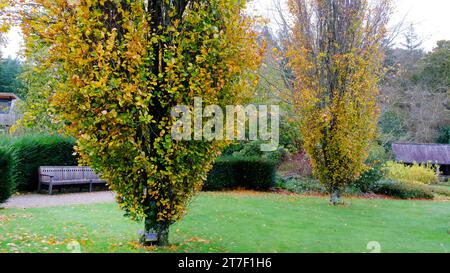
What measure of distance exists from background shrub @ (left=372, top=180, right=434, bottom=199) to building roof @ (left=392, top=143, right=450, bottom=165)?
12898 millimetres

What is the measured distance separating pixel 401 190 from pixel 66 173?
1437 cm

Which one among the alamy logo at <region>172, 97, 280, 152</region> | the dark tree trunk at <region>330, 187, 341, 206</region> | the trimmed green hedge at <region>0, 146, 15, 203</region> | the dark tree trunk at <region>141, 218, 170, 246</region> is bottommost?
the dark tree trunk at <region>330, 187, 341, 206</region>

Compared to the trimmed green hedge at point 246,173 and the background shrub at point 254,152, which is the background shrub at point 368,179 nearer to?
the trimmed green hedge at point 246,173

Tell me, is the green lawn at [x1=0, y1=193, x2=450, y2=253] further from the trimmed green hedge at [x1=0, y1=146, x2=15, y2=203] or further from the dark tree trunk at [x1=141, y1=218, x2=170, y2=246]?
the trimmed green hedge at [x1=0, y1=146, x2=15, y2=203]

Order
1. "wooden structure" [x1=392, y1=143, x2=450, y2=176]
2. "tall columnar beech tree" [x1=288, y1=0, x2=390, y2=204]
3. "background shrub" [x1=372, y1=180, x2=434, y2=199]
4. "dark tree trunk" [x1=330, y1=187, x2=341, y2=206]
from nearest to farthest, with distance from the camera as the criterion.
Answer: "tall columnar beech tree" [x1=288, y1=0, x2=390, y2=204], "dark tree trunk" [x1=330, y1=187, x2=341, y2=206], "background shrub" [x1=372, y1=180, x2=434, y2=199], "wooden structure" [x1=392, y1=143, x2=450, y2=176]

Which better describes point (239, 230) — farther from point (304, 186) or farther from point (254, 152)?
point (254, 152)

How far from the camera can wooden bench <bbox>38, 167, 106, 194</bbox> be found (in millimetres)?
13586

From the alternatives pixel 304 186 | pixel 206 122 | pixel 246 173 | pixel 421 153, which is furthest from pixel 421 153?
pixel 206 122

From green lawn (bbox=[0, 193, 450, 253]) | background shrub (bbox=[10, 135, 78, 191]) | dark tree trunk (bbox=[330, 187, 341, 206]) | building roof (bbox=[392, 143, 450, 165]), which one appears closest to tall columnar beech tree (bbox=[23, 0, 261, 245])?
green lawn (bbox=[0, 193, 450, 253])

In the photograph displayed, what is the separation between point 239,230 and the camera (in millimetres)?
7906

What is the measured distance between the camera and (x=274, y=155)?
20984 mm

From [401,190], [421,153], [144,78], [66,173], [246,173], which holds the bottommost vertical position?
[401,190]
